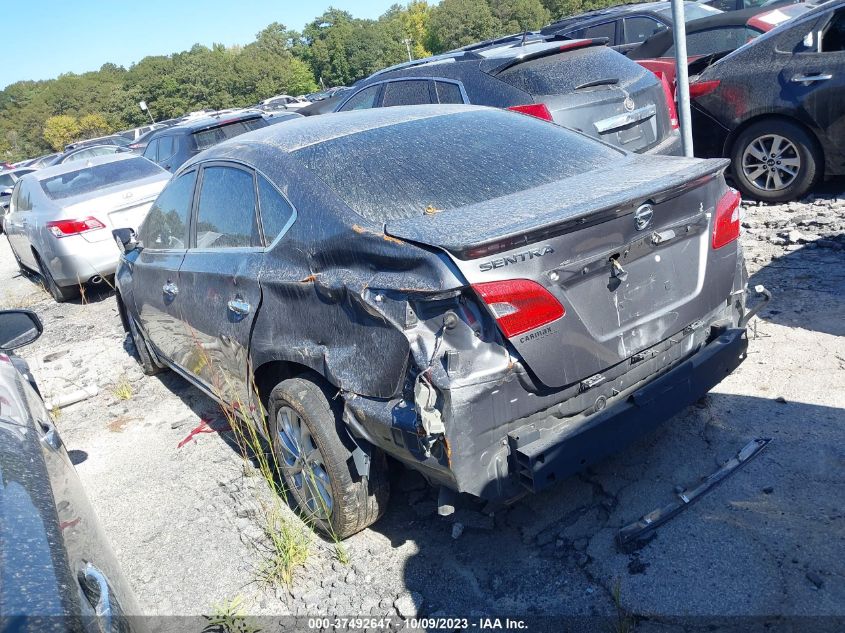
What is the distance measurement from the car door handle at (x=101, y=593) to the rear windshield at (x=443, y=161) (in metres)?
1.62

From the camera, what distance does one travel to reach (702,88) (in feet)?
22.9

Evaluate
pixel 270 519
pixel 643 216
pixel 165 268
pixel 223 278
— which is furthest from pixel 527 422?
pixel 165 268

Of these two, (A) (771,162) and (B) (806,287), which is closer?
(B) (806,287)

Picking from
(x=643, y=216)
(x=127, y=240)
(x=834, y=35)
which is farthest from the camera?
(x=834, y=35)

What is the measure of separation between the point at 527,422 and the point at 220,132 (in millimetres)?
10322

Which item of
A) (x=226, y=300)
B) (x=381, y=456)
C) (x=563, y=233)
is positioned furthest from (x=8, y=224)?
(x=563, y=233)

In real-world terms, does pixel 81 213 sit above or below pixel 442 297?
below

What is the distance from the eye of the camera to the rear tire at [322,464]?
3.04 m

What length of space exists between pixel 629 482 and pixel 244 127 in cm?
1016

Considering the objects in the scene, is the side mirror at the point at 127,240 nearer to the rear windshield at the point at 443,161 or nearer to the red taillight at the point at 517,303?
the rear windshield at the point at 443,161

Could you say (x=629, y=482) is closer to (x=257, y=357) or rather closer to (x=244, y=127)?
(x=257, y=357)

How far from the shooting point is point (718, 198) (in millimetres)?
3088

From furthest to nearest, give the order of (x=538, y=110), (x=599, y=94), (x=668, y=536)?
(x=599, y=94), (x=538, y=110), (x=668, y=536)

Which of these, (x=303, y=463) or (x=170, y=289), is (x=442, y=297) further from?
(x=170, y=289)
